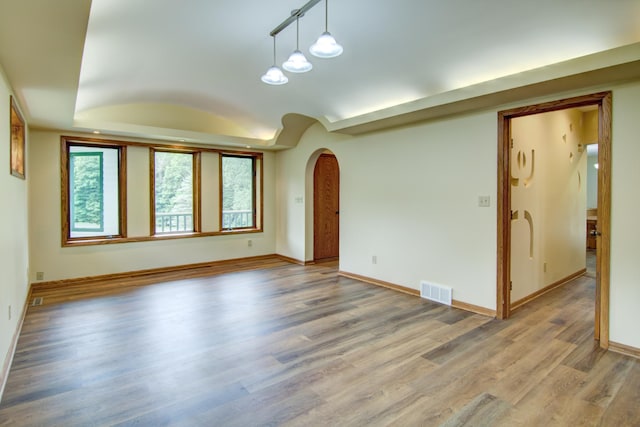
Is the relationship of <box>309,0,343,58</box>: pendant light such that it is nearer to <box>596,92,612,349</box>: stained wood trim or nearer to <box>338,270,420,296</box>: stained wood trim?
<box>596,92,612,349</box>: stained wood trim

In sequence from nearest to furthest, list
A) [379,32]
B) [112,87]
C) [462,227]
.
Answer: [379,32] < [462,227] < [112,87]

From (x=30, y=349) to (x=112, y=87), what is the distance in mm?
3127

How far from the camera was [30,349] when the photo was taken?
2.90m

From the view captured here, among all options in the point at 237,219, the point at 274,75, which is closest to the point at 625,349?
the point at 274,75

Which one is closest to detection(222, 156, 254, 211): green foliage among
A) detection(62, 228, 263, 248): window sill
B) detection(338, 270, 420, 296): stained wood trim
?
detection(62, 228, 263, 248): window sill

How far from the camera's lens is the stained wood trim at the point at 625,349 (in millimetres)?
2803

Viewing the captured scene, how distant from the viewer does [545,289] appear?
4.56 m

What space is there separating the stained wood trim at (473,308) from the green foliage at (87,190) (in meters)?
5.22

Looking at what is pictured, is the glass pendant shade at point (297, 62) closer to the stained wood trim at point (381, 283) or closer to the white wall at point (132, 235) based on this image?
the stained wood trim at point (381, 283)

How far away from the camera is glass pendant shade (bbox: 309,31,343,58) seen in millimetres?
2395

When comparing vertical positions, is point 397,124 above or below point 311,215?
above

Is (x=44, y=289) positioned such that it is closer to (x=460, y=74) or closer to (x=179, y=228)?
(x=179, y=228)

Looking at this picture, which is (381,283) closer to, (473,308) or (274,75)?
(473,308)

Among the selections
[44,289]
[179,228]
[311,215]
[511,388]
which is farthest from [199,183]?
[511,388]
